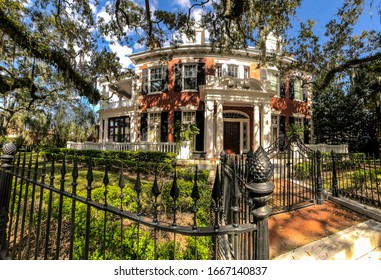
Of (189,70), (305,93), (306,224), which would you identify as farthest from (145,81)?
(306,224)

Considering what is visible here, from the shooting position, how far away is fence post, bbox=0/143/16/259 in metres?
2.41

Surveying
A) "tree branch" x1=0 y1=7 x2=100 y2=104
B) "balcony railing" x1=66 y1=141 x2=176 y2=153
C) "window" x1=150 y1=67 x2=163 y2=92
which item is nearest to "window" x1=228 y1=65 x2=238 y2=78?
"window" x1=150 y1=67 x2=163 y2=92

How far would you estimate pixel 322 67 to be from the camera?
11.9 meters

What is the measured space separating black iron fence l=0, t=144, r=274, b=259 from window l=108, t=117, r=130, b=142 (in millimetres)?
12740

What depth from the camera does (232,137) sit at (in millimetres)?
15266

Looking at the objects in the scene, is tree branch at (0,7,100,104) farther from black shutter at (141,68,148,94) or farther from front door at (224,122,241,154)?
front door at (224,122,241,154)

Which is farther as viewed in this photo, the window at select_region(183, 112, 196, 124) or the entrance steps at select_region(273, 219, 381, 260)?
the window at select_region(183, 112, 196, 124)

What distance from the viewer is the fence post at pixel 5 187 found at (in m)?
2.41

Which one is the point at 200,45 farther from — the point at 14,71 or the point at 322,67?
the point at 14,71

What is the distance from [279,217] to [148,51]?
1531 cm

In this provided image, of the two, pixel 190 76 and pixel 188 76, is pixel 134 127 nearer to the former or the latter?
pixel 188 76

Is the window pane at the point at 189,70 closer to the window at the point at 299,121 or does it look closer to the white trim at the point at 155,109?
the white trim at the point at 155,109
